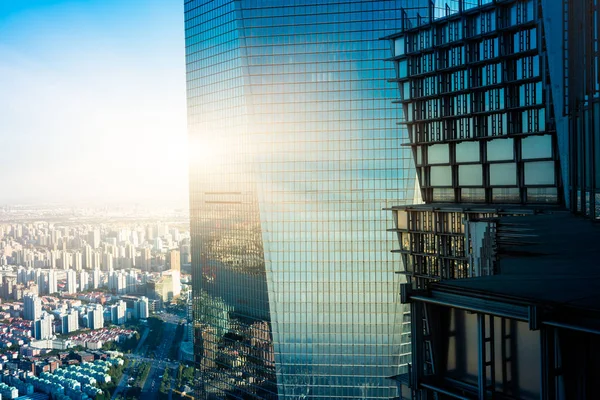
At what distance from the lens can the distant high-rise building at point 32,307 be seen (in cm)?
8862

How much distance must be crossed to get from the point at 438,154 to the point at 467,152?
1.78m

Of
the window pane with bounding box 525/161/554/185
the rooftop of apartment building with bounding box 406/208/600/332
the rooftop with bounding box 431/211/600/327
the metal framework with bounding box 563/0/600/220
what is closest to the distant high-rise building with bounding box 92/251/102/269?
the window pane with bounding box 525/161/554/185

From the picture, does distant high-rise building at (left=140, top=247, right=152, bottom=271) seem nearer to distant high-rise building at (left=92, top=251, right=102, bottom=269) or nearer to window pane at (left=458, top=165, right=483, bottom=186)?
distant high-rise building at (left=92, top=251, right=102, bottom=269)

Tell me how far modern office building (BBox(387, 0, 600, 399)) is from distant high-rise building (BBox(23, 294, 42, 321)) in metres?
71.3

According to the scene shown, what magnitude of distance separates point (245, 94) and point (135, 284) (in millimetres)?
59325

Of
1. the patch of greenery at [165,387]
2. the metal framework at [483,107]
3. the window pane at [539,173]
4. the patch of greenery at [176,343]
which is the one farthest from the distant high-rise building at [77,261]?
the window pane at [539,173]

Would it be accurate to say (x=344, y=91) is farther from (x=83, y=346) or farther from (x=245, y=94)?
(x=83, y=346)

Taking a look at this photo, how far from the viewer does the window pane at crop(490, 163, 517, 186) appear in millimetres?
25031

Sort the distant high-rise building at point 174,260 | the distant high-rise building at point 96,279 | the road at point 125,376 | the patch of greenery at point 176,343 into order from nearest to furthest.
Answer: the road at point 125,376, the patch of greenery at point 176,343, the distant high-rise building at point 174,260, the distant high-rise building at point 96,279

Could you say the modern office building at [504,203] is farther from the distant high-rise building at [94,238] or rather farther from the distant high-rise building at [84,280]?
the distant high-rise building at [84,280]

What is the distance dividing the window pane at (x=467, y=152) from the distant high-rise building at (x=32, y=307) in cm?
7589

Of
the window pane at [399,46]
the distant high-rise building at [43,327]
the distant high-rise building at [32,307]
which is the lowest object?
the distant high-rise building at [43,327]

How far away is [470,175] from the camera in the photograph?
26.7 meters

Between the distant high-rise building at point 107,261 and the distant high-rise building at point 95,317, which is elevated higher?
the distant high-rise building at point 107,261
